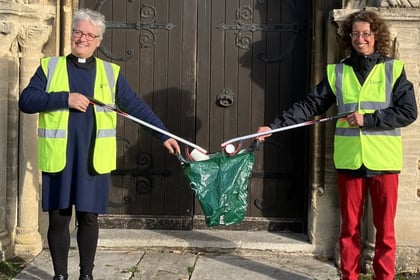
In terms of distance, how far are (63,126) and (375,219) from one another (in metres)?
1.92

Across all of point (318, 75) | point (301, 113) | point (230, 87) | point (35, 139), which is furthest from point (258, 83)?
point (35, 139)

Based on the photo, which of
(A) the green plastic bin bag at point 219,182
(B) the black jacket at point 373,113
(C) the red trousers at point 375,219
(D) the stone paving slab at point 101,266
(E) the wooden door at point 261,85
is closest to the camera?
(B) the black jacket at point 373,113

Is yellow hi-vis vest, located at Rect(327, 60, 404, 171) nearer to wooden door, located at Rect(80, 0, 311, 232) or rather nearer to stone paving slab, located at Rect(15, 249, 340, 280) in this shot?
stone paving slab, located at Rect(15, 249, 340, 280)

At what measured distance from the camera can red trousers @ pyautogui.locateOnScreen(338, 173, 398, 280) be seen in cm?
382

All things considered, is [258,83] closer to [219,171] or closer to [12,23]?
[219,171]

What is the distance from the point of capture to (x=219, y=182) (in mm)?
4012

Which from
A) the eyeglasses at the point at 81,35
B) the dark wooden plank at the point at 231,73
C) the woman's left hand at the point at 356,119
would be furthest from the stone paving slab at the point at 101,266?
the woman's left hand at the point at 356,119

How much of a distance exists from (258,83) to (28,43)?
1.84m

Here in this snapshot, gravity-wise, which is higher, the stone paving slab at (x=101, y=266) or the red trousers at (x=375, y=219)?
the red trousers at (x=375, y=219)

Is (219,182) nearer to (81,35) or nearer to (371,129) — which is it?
(371,129)

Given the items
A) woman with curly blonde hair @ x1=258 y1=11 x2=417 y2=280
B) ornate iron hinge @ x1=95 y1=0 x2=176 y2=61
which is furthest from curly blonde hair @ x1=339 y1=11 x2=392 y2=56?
ornate iron hinge @ x1=95 y1=0 x2=176 y2=61

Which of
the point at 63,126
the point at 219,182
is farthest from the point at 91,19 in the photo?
the point at 219,182

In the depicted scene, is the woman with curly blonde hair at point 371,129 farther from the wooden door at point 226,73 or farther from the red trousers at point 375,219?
the wooden door at point 226,73

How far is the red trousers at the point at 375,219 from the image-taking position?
3818mm
